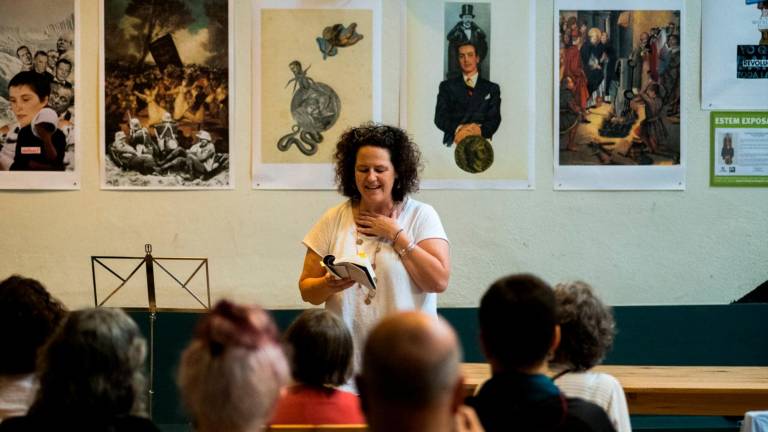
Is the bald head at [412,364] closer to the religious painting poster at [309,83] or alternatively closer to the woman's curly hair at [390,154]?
the woman's curly hair at [390,154]

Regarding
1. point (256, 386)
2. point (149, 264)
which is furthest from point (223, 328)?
point (149, 264)

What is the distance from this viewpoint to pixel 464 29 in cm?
495

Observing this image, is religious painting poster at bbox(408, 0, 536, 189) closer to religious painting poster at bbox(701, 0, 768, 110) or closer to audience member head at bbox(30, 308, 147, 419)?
religious painting poster at bbox(701, 0, 768, 110)

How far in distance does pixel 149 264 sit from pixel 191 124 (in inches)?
42.8

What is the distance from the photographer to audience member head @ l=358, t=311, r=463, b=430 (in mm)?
1333

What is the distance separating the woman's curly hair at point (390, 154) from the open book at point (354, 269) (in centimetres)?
39

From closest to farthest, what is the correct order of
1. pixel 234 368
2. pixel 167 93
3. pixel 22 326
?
pixel 234 368 < pixel 22 326 < pixel 167 93

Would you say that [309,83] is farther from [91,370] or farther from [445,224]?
[91,370]

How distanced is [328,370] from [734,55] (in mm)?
3576

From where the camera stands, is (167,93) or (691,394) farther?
(167,93)

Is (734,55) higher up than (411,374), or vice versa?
(734,55)

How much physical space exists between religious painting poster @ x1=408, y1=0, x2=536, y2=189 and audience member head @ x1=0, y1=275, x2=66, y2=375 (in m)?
2.88

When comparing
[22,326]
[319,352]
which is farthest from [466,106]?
[22,326]

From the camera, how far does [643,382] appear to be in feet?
11.5
